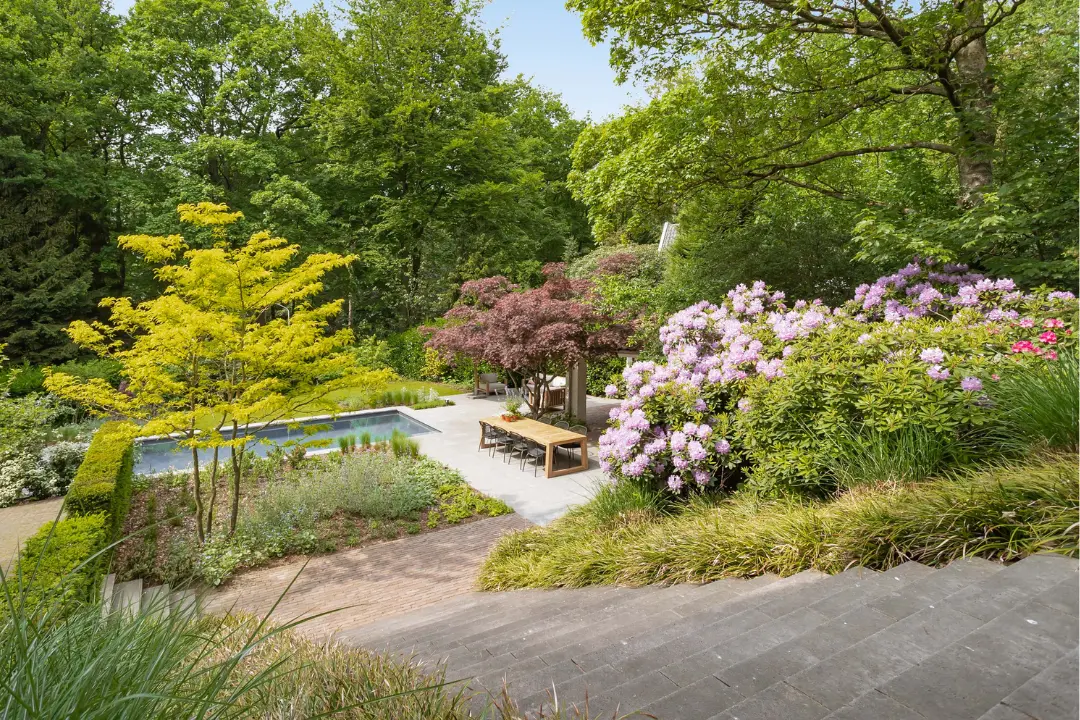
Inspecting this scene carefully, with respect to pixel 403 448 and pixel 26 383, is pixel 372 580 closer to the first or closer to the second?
pixel 403 448

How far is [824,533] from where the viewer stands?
3.36 m

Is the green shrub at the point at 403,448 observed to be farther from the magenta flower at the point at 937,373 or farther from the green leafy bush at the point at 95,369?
the green leafy bush at the point at 95,369

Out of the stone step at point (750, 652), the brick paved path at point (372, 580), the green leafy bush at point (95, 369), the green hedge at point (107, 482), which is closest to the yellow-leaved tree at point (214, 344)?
the green hedge at point (107, 482)

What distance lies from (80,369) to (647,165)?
16.2 m

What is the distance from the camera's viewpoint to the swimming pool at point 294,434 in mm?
11172

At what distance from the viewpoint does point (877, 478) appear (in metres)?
3.77

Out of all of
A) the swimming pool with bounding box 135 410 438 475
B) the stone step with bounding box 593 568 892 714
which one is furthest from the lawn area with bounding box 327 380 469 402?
the stone step with bounding box 593 568 892 714

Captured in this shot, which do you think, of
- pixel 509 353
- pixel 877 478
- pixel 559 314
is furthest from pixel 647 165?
pixel 877 478

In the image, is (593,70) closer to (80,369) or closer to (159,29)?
(80,369)

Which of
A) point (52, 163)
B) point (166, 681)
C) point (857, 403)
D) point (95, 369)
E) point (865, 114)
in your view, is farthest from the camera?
point (52, 163)

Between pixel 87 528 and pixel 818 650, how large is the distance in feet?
20.3

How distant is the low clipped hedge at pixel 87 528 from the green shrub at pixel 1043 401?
5.72m

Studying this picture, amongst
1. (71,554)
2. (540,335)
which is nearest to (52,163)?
(540,335)

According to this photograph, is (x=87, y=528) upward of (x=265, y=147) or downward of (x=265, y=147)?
downward
